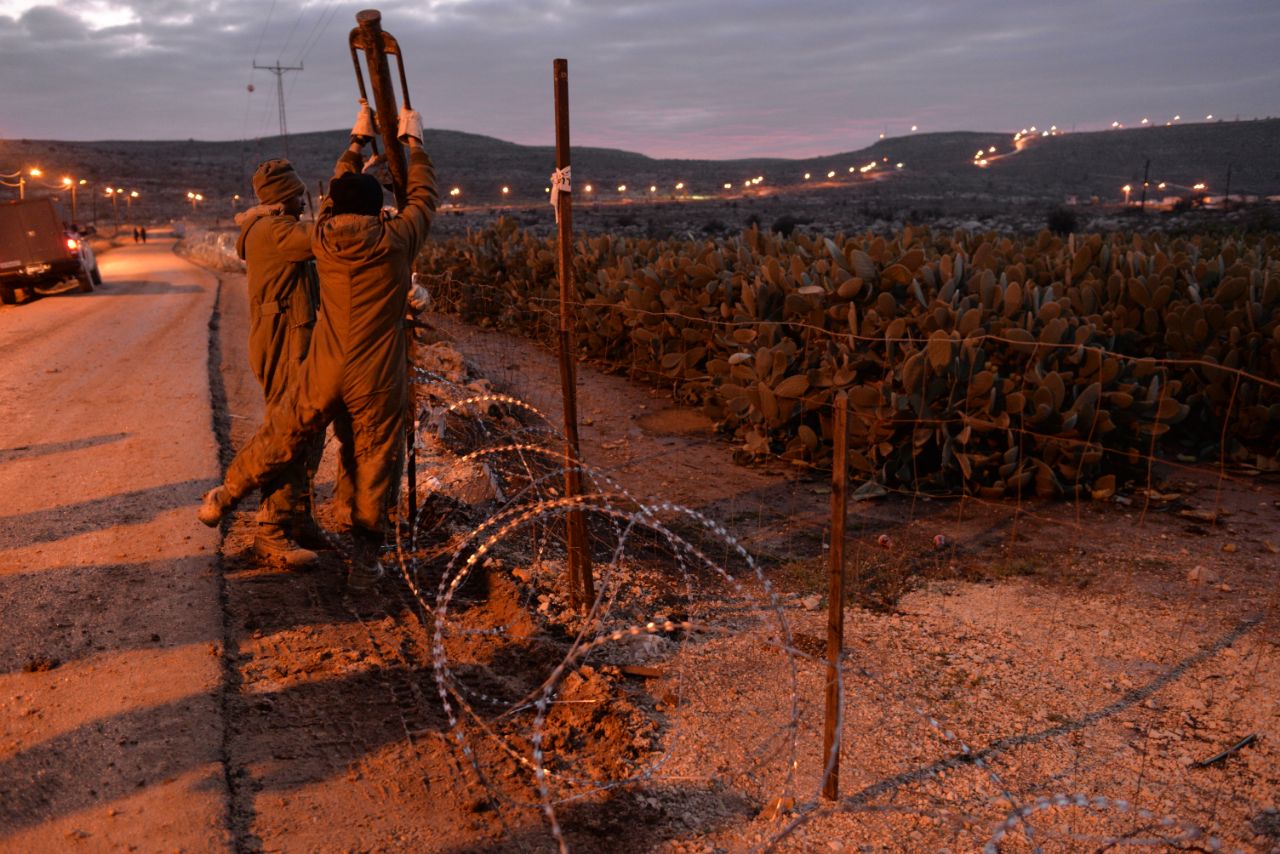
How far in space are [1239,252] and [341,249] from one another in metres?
9.43

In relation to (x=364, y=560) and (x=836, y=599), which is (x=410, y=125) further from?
(x=836, y=599)

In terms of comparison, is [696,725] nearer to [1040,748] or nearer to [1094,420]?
[1040,748]

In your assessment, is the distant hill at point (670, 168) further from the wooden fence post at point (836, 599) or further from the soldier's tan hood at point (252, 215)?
the wooden fence post at point (836, 599)

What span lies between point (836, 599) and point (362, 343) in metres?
2.44

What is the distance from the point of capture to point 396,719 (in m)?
3.61

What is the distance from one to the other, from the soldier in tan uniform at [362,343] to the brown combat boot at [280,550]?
36 centimetres

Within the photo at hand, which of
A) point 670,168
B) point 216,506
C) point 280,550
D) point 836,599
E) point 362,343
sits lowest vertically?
point 280,550

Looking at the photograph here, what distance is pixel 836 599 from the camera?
10.3ft

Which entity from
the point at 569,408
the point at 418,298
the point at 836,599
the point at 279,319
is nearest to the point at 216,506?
the point at 279,319

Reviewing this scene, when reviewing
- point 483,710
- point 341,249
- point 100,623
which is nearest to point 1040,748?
point 483,710

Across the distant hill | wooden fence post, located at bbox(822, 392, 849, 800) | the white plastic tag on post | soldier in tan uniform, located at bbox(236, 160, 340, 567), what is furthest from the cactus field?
the distant hill

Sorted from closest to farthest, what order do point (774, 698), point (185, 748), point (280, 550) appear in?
point (185, 748) < point (774, 698) < point (280, 550)

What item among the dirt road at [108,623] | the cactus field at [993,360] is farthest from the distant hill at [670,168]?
the dirt road at [108,623]

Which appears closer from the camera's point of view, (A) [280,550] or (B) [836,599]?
(B) [836,599]
